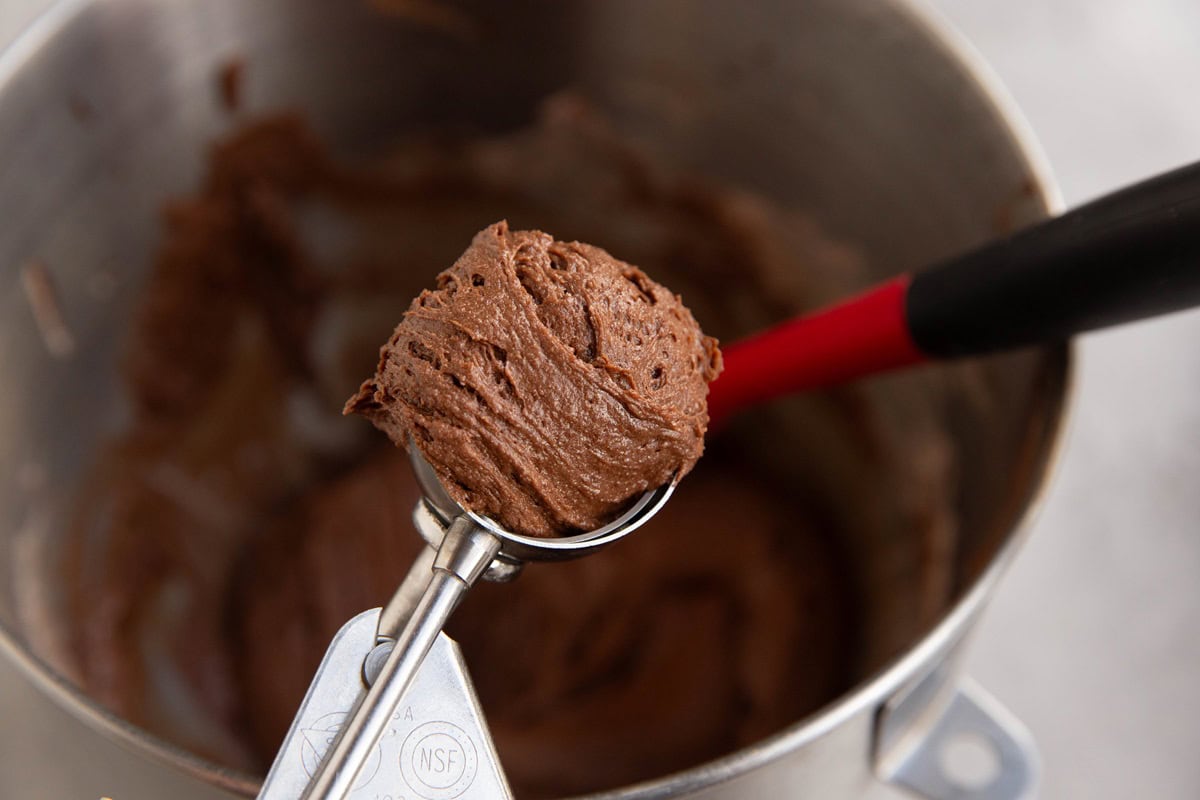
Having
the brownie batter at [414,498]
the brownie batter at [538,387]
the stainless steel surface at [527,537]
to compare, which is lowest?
the brownie batter at [414,498]

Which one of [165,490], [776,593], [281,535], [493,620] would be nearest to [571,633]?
[493,620]

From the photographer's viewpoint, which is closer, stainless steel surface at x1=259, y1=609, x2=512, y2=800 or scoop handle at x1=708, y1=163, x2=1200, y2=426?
stainless steel surface at x1=259, y1=609, x2=512, y2=800

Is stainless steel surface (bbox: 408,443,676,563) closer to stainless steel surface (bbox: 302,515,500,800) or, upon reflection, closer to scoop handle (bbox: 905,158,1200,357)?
stainless steel surface (bbox: 302,515,500,800)

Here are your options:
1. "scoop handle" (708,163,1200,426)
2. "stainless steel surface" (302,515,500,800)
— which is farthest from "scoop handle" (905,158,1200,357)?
"stainless steel surface" (302,515,500,800)

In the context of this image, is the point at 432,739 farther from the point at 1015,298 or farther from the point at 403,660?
the point at 1015,298

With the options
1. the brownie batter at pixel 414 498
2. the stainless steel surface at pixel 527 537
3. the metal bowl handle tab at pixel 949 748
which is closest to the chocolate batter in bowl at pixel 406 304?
the brownie batter at pixel 414 498

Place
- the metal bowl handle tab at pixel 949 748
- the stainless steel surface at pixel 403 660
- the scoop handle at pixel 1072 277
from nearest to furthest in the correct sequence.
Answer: the stainless steel surface at pixel 403 660, the scoop handle at pixel 1072 277, the metal bowl handle tab at pixel 949 748

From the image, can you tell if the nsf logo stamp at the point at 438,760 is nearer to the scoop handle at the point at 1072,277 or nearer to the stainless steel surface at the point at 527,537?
the stainless steel surface at the point at 527,537
